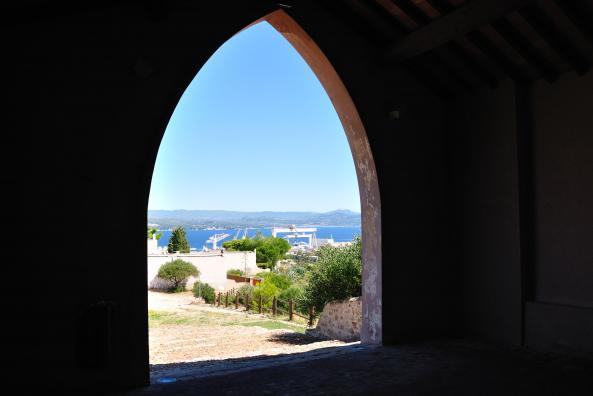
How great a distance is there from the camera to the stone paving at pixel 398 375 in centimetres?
393

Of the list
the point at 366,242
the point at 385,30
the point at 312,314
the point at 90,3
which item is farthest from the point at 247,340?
the point at 90,3

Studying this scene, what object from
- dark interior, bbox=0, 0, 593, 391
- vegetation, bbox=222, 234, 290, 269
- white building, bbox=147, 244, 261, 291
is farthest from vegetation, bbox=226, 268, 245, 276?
→ dark interior, bbox=0, 0, 593, 391

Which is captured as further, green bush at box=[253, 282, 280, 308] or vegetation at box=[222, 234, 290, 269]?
vegetation at box=[222, 234, 290, 269]

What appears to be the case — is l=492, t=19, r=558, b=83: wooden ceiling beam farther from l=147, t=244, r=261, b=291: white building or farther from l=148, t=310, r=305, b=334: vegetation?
l=147, t=244, r=261, b=291: white building

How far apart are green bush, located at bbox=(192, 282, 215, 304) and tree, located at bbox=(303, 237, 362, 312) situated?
1200cm

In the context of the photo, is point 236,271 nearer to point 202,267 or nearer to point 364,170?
point 202,267

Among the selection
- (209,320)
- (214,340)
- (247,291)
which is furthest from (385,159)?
(247,291)

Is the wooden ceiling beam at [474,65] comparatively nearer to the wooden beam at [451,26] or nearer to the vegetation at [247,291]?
the wooden beam at [451,26]

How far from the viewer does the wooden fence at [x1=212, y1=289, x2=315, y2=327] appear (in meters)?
15.4

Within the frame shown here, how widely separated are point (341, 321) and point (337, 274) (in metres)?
1.28

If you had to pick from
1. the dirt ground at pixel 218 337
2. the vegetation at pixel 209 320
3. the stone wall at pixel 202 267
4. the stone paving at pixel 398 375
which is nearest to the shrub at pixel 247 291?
the dirt ground at pixel 218 337

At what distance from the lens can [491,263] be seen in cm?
554

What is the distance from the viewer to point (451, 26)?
4.61 metres

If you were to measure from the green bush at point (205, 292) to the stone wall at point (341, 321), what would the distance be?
1289 centimetres
